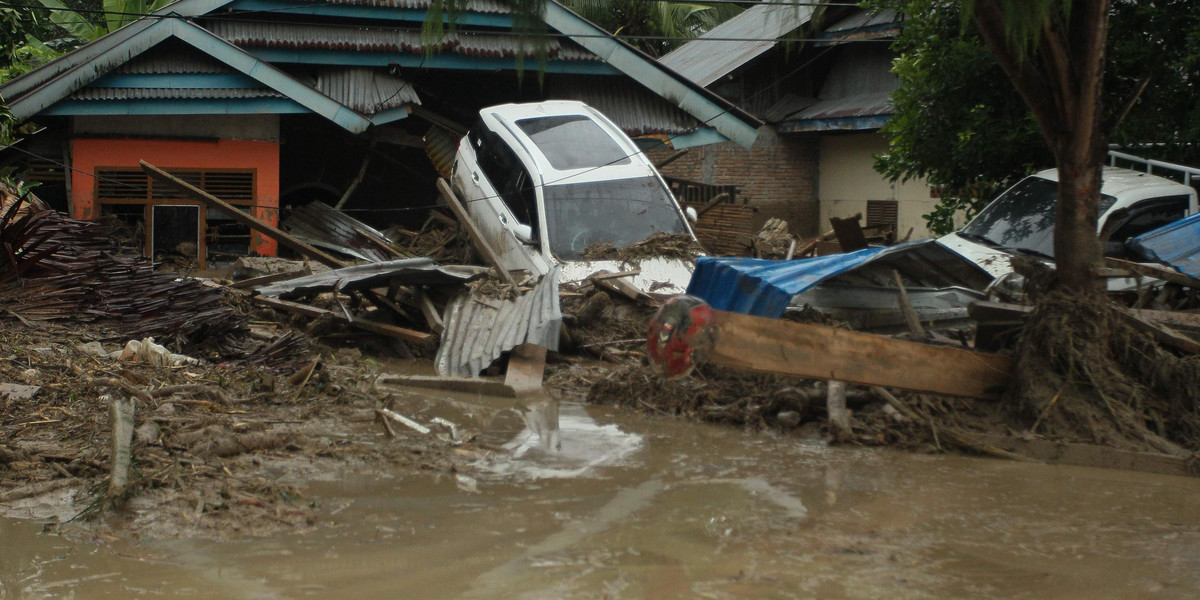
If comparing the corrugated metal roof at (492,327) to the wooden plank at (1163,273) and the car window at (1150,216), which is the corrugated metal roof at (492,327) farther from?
the car window at (1150,216)

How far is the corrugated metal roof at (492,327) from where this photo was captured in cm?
955

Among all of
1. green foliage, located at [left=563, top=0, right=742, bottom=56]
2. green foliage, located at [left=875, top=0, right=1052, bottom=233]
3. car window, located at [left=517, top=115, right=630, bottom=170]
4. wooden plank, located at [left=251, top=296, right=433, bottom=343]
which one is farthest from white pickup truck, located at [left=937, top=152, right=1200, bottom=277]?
green foliage, located at [left=563, top=0, right=742, bottom=56]

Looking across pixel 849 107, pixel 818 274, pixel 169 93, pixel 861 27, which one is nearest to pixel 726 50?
pixel 849 107

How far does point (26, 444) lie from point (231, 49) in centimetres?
918

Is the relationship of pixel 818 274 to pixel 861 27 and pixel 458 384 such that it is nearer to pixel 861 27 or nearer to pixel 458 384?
pixel 458 384

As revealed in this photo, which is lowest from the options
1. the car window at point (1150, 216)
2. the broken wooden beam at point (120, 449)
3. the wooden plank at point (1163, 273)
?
the broken wooden beam at point (120, 449)

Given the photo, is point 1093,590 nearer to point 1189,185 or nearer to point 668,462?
point 668,462

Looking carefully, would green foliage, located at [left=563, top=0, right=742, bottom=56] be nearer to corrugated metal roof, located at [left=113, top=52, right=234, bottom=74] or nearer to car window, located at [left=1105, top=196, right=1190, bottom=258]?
corrugated metal roof, located at [left=113, top=52, right=234, bottom=74]

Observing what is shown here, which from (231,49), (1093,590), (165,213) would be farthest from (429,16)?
(165,213)

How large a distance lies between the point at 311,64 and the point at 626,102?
495 centimetres

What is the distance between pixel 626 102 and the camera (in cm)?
1688

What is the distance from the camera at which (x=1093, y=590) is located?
4.44 meters

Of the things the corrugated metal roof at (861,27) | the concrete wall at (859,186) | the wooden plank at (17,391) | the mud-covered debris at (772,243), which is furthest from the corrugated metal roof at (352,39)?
the concrete wall at (859,186)

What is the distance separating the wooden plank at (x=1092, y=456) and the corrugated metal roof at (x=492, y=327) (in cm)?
417
